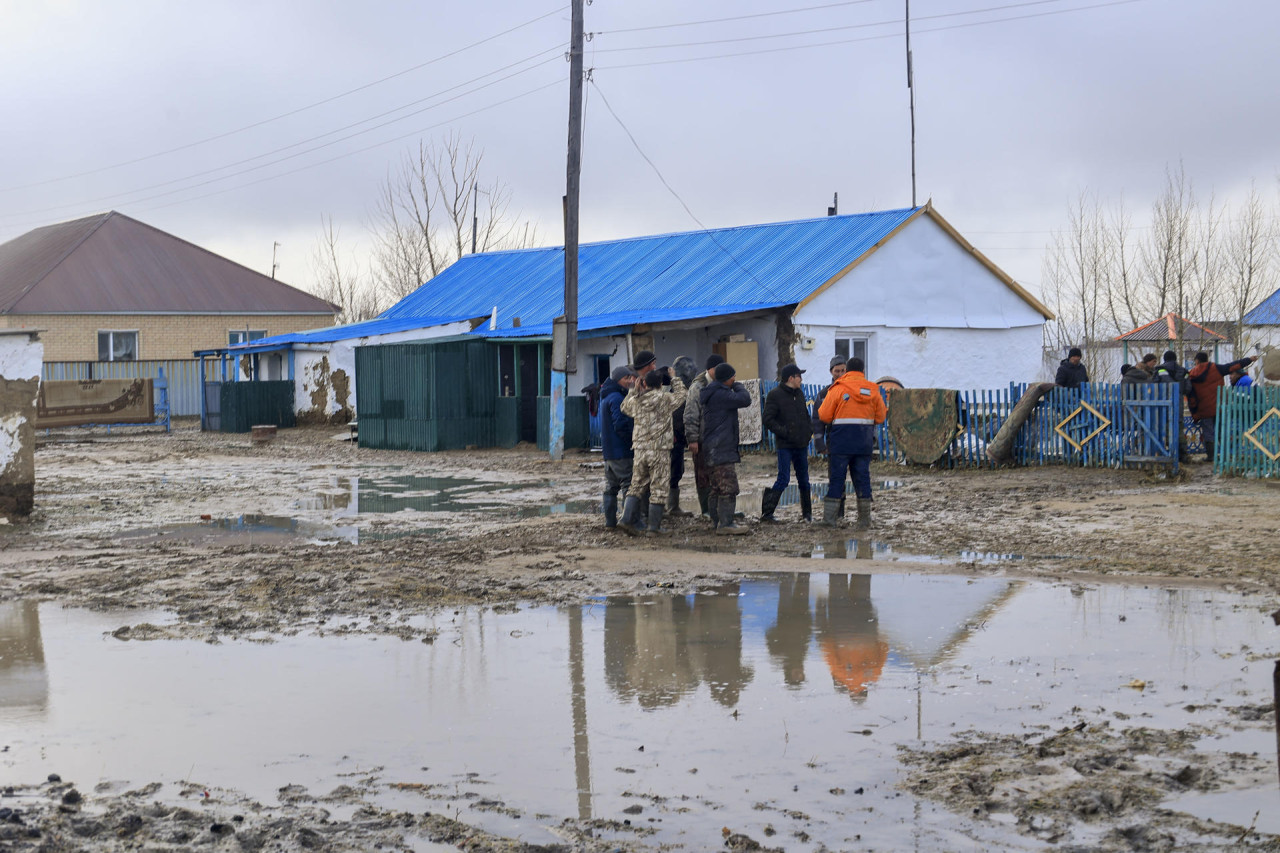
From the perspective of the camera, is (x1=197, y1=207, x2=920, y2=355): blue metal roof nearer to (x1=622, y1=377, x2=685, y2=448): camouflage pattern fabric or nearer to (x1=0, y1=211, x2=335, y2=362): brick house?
(x1=0, y1=211, x2=335, y2=362): brick house

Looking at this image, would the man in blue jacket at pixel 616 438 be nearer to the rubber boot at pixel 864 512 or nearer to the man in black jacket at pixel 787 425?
the man in black jacket at pixel 787 425

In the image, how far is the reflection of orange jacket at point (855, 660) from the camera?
6483 millimetres

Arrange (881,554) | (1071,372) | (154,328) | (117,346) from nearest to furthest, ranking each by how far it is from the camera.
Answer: (881,554) < (1071,372) < (117,346) < (154,328)

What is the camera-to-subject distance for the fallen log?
1766 centimetres

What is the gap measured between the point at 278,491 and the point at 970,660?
12.1 m

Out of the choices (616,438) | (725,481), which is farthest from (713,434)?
(616,438)

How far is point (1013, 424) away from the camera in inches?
699

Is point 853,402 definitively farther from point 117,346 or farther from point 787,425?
point 117,346

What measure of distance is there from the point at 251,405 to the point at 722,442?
23111mm

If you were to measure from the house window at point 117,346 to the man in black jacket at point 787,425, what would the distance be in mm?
34624

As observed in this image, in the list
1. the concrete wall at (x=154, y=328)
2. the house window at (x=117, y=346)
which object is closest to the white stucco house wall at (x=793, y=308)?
the concrete wall at (x=154, y=328)

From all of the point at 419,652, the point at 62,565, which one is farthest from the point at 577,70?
the point at 419,652

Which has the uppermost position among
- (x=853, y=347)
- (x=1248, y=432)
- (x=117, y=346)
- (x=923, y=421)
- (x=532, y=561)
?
(x=117, y=346)

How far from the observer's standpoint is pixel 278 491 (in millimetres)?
16953
